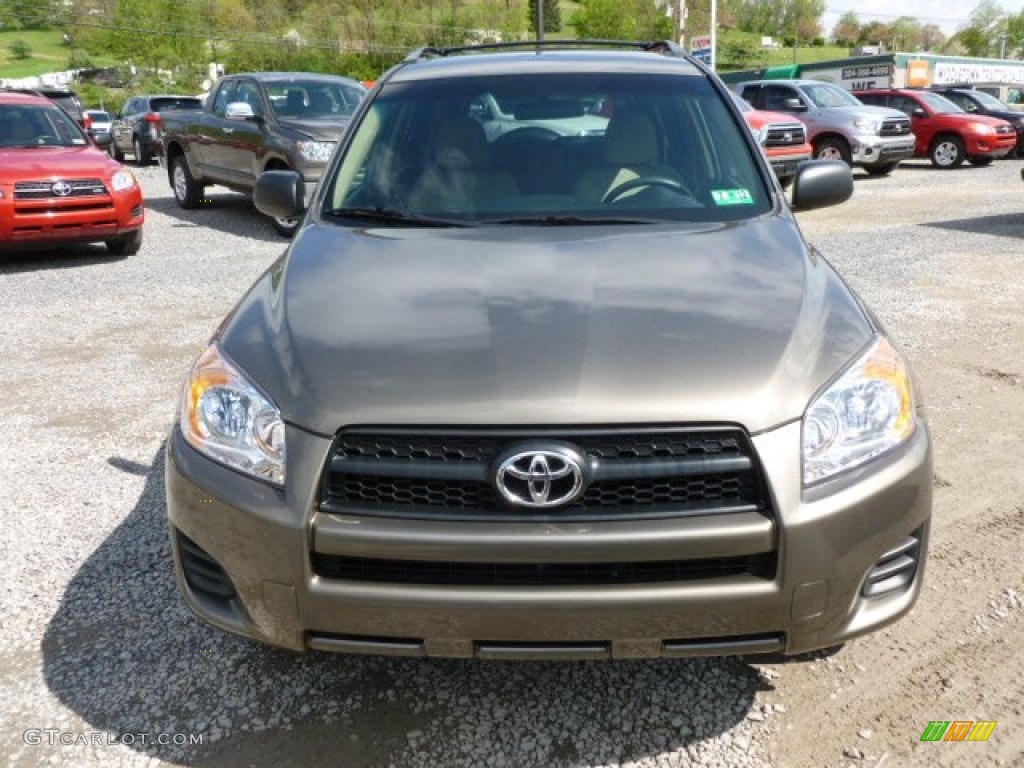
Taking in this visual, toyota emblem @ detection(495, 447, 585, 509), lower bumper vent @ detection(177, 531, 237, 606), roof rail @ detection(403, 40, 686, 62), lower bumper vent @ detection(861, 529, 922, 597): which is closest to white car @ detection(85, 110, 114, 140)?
roof rail @ detection(403, 40, 686, 62)

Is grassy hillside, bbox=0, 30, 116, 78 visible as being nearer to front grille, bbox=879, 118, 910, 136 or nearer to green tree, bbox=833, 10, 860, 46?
front grille, bbox=879, 118, 910, 136

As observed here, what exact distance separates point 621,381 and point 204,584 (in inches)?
44.2

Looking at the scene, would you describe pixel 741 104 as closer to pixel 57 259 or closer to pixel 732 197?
pixel 57 259

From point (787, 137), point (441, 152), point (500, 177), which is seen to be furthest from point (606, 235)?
point (787, 137)

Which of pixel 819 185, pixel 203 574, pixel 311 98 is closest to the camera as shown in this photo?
pixel 203 574

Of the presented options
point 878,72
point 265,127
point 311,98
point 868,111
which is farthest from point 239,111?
point 878,72

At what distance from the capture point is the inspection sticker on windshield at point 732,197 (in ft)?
10.5

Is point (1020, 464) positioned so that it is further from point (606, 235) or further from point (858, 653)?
point (606, 235)

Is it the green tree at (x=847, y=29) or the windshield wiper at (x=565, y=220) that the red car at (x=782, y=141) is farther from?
the green tree at (x=847, y=29)

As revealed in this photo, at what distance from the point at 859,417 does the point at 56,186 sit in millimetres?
8832

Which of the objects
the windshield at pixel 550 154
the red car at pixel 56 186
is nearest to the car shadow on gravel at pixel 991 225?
the windshield at pixel 550 154

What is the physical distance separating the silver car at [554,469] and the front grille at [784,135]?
1338 centimetres

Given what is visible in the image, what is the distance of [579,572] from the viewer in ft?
6.68

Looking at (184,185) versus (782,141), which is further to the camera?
(782,141)
